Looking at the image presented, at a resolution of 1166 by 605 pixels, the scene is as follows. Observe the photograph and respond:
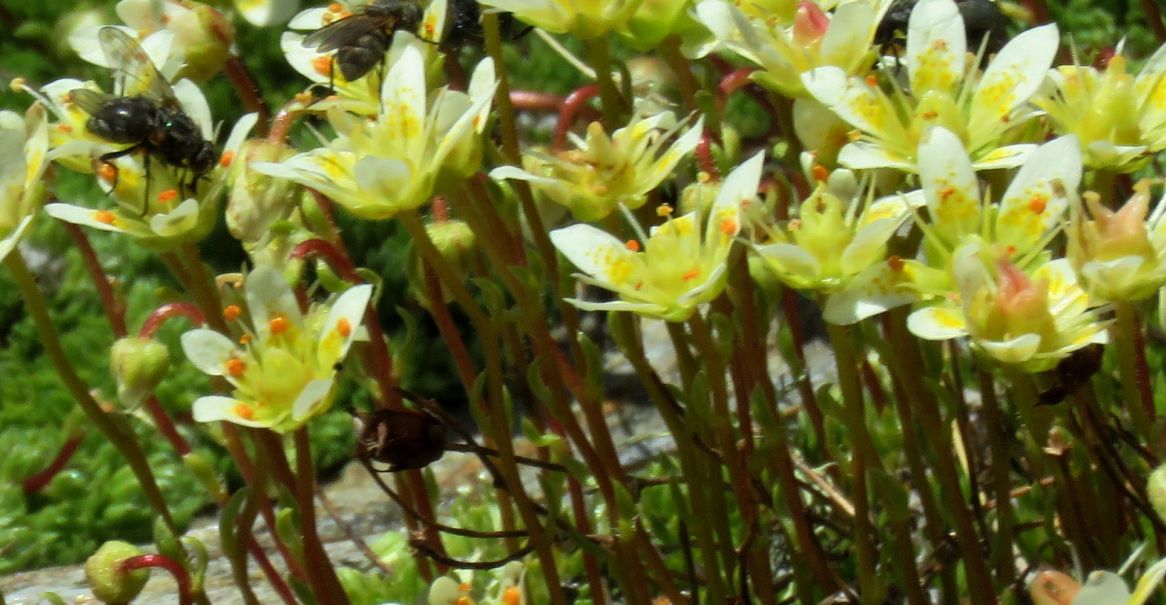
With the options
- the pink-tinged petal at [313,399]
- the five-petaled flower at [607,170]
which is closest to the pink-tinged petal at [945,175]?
the five-petaled flower at [607,170]

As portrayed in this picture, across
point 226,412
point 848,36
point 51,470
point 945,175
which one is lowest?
point 51,470

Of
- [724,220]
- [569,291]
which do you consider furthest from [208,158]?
[724,220]

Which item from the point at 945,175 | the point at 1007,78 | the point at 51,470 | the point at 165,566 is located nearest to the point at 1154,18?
the point at 1007,78

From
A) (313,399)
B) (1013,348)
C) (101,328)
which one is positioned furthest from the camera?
(101,328)

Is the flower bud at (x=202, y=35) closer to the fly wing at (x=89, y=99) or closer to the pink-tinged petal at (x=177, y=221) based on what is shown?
the fly wing at (x=89, y=99)

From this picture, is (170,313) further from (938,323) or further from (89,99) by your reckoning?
(938,323)
